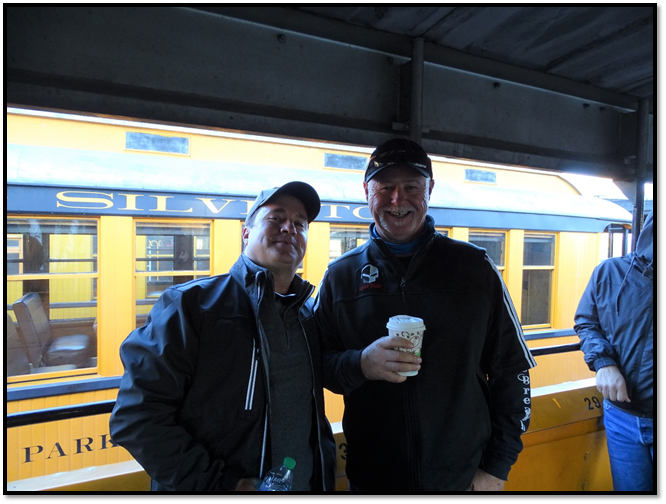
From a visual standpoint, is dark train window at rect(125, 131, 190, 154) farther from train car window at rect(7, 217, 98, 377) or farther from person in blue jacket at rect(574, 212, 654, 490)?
person in blue jacket at rect(574, 212, 654, 490)

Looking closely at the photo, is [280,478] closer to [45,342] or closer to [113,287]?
[113,287]

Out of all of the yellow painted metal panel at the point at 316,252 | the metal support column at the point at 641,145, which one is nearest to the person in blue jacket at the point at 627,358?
the metal support column at the point at 641,145

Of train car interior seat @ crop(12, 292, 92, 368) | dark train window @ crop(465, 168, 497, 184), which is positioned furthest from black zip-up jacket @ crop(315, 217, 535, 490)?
dark train window @ crop(465, 168, 497, 184)

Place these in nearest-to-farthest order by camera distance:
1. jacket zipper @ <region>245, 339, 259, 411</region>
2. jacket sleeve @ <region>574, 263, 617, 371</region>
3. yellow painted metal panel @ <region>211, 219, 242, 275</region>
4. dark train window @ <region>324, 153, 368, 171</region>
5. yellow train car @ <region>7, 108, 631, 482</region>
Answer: jacket zipper @ <region>245, 339, 259, 411</region> < jacket sleeve @ <region>574, 263, 617, 371</region> < yellow train car @ <region>7, 108, 631, 482</region> < yellow painted metal panel @ <region>211, 219, 242, 275</region> < dark train window @ <region>324, 153, 368, 171</region>

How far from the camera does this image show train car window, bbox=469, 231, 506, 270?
5152 millimetres

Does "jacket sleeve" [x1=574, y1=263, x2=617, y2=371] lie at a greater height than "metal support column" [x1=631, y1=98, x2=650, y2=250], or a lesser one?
lesser

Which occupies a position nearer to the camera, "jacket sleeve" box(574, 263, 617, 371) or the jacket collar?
the jacket collar

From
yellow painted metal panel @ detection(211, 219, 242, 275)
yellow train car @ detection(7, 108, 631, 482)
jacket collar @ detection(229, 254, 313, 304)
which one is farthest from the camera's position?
yellow painted metal panel @ detection(211, 219, 242, 275)

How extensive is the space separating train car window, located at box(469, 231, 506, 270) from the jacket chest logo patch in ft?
12.8

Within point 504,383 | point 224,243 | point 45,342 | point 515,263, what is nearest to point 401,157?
point 504,383

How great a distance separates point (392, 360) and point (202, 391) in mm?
621
